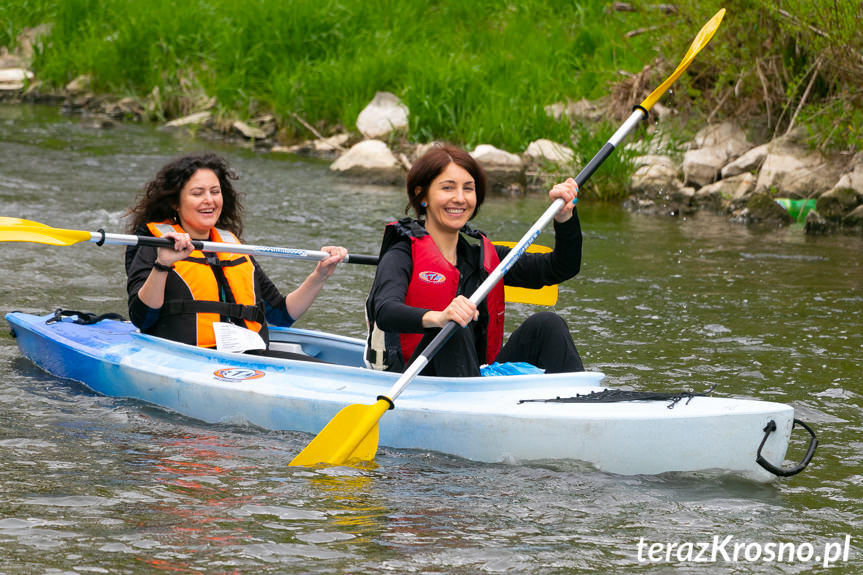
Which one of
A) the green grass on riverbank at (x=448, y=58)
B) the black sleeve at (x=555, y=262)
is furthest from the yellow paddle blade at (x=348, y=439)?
the green grass on riverbank at (x=448, y=58)

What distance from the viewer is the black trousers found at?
11.9 feet

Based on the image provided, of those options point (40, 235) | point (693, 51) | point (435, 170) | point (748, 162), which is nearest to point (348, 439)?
point (435, 170)

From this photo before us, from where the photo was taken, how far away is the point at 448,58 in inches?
454

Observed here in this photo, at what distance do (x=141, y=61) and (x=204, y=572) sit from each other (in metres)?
11.2

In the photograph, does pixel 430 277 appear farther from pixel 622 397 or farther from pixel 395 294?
pixel 622 397

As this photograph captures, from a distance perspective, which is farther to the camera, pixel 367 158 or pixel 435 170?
pixel 367 158

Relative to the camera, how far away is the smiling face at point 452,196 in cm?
362

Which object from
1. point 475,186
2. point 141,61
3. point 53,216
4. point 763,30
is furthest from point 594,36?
point 475,186

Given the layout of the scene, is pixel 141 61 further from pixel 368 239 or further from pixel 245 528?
pixel 245 528

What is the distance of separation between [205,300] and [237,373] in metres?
0.35

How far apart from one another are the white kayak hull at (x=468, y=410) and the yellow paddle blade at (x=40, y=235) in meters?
0.47

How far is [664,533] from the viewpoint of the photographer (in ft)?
9.71

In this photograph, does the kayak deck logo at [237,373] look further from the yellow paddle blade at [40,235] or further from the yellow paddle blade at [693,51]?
the yellow paddle blade at [693,51]

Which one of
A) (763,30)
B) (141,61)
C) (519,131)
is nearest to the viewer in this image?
(763,30)
